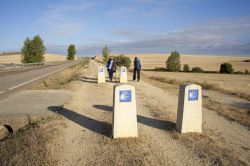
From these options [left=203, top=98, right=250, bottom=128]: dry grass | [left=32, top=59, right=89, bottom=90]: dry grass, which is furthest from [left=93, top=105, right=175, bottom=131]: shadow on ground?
[left=32, top=59, right=89, bottom=90]: dry grass

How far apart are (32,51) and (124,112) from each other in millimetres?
89728

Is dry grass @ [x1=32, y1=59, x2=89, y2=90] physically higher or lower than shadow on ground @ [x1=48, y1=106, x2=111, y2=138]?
lower

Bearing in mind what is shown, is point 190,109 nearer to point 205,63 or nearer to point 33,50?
point 33,50

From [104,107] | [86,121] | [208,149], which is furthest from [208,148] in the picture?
[104,107]

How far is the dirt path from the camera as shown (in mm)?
6562

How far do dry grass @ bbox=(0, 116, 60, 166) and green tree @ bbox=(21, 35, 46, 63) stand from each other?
287 feet

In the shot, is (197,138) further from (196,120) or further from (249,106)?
(249,106)

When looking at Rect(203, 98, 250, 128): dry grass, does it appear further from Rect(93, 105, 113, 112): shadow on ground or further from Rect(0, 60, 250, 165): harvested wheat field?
Rect(93, 105, 113, 112): shadow on ground

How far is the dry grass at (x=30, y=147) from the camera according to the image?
253 inches

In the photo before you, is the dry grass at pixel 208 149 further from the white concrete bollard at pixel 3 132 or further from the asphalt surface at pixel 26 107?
the asphalt surface at pixel 26 107

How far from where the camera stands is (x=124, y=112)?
8.00m

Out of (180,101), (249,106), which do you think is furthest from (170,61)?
(180,101)

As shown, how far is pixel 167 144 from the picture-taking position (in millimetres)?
7594

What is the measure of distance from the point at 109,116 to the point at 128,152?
3.74 metres
